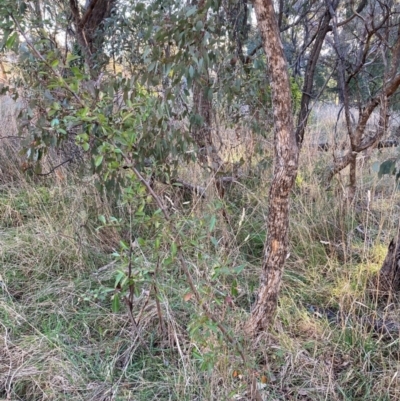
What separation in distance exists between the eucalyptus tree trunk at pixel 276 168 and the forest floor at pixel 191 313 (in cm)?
10

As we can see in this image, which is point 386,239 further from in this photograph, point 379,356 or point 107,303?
point 107,303

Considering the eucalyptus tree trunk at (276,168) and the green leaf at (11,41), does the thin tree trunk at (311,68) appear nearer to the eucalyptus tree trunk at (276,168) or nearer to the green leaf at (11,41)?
the eucalyptus tree trunk at (276,168)

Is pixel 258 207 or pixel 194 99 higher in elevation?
pixel 194 99

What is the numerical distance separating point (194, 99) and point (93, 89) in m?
1.09

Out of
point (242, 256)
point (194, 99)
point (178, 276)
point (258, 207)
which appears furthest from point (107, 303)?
point (194, 99)

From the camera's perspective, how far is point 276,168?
4.65 feet

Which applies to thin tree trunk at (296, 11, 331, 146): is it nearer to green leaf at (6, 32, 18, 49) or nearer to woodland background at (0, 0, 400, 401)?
woodland background at (0, 0, 400, 401)

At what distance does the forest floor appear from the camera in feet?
4.44

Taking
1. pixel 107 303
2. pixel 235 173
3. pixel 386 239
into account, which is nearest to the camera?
pixel 107 303

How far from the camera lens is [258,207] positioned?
2.59 m

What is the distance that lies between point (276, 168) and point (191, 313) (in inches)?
28.4

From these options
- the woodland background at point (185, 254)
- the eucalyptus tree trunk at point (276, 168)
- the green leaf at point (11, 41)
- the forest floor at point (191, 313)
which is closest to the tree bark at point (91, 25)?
the woodland background at point (185, 254)

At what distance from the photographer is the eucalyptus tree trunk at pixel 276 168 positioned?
1326 mm

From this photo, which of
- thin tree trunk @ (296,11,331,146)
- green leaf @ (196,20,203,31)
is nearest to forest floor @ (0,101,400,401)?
thin tree trunk @ (296,11,331,146)
